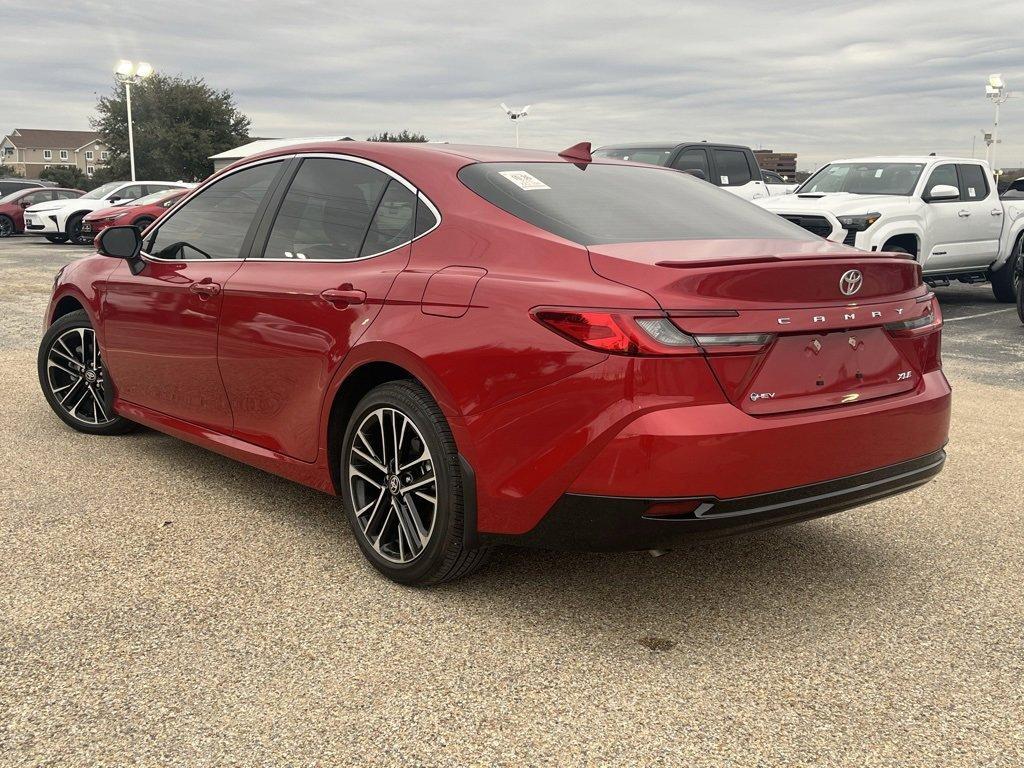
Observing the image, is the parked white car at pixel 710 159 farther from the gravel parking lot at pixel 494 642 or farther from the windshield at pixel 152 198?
the windshield at pixel 152 198

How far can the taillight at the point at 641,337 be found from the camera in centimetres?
277

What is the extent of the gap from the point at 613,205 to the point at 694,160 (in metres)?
11.4

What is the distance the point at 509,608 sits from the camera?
3.36 meters

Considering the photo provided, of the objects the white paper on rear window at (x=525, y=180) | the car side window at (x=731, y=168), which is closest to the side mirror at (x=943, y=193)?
the car side window at (x=731, y=168)

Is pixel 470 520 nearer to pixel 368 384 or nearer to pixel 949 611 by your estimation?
pixel 368 384

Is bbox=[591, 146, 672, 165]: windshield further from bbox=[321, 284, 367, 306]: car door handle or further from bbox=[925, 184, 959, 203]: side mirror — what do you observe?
bbox=[321, 284, 367, 306]: car door handle

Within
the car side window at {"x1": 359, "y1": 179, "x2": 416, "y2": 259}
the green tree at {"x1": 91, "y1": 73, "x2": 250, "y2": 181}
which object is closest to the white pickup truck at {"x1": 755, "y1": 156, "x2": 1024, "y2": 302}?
the car side window at {"x1": 359, "y1": 179, "x2": 416, "y2": 259}

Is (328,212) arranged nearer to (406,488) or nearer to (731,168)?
(406,488)

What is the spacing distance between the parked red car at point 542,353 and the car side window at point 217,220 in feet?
0.08

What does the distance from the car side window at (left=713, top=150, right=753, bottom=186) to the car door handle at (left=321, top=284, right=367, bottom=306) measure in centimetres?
1182

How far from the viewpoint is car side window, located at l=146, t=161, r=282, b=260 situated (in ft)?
14.3

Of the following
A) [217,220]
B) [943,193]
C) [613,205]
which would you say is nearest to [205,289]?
[217,220]

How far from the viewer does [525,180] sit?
12.0 feet

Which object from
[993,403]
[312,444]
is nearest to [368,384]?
[312,444]
